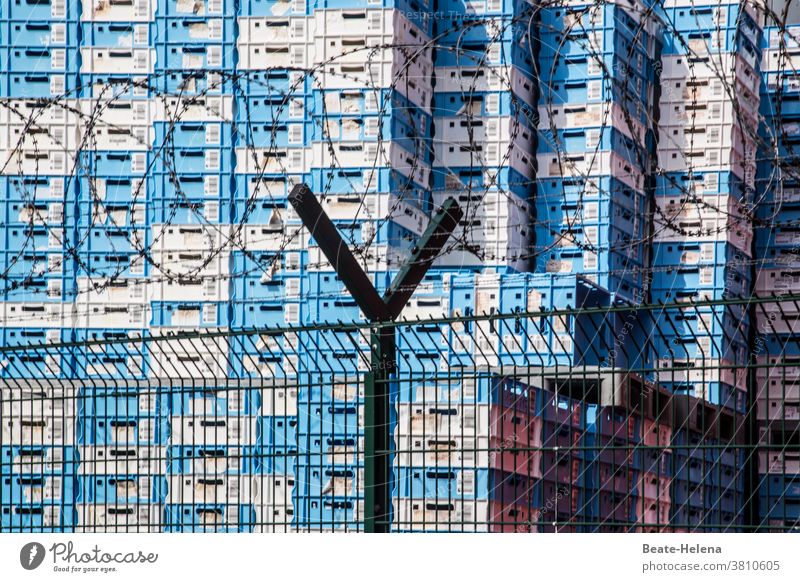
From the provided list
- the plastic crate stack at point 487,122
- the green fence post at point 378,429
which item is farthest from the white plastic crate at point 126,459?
the plastic crate stack at point 487,122

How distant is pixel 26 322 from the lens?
17.6 meters

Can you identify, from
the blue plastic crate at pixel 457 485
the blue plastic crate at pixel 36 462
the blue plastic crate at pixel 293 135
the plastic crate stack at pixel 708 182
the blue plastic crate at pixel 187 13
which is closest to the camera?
the blue plastic crate at pixel 36 462

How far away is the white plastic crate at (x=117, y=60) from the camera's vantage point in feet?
57.8

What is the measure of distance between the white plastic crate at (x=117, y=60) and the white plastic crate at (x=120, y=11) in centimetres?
35

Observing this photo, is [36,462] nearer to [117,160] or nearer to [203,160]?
[203,160]

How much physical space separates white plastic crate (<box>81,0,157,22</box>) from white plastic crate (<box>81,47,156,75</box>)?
1.15ft

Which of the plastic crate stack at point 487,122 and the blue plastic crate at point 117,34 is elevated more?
the blue plastic crate at point 117,34

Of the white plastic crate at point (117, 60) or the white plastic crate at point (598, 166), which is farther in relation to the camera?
the white plastic crate at point (598, 166)

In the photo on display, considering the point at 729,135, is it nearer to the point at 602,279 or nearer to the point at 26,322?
the point at 602,279

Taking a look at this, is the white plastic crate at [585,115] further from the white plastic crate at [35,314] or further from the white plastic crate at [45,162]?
the white plastic crate at [35,314]

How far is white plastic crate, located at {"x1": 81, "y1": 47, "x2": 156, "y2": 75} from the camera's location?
17.6m
